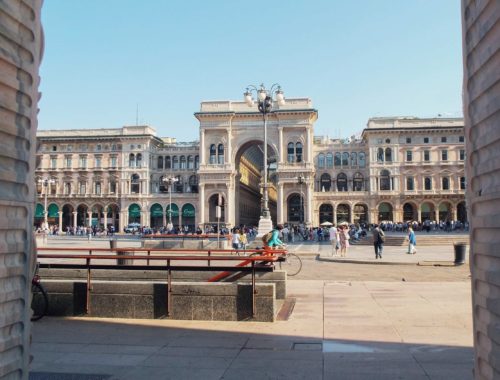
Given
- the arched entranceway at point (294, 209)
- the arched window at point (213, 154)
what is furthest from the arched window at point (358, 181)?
the arched window at point (213, 154)

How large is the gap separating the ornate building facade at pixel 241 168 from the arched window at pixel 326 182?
6.9 inches

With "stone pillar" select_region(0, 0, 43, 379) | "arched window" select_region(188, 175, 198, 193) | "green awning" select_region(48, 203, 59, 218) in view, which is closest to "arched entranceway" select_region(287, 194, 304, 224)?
"arched window" select_region(188, 175, 198, 193)

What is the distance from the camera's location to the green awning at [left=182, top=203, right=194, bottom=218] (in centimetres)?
9175

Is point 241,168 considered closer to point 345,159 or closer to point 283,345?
point 345,159

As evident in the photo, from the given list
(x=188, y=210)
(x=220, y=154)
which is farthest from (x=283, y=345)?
(x=188, y=210)

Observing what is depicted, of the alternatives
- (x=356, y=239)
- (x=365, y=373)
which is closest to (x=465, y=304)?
(x=365, y=373)

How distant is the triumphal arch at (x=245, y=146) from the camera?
83250 mm

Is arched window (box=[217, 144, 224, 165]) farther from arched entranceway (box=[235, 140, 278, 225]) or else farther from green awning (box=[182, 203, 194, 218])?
green awning (box=[182, 203, 194, 218])

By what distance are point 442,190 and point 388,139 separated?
12.1 meters

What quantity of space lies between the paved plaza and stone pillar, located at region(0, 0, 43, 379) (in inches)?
80.0

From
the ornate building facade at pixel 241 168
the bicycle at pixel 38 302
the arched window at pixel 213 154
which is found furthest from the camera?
the arched window at pixel 213 154

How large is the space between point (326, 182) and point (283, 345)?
8450 cm

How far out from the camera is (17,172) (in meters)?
4.29

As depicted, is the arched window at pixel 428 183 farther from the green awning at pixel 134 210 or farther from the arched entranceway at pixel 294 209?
the green awning at pixel 134 210
